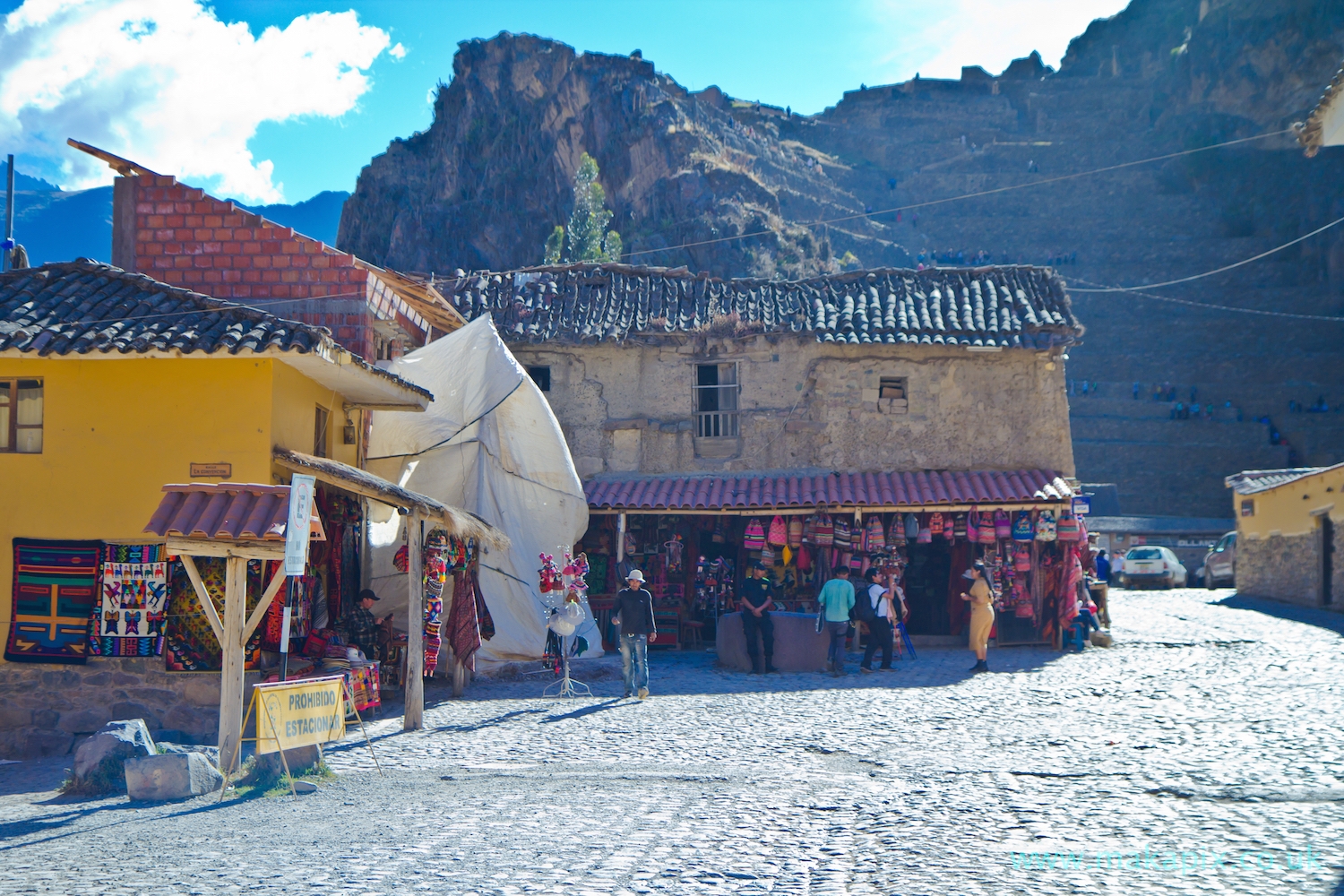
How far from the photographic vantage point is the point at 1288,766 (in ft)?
28.8

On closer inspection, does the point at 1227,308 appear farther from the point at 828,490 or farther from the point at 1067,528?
the point at 828,490

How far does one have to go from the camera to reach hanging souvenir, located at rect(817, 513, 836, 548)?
19031 mm

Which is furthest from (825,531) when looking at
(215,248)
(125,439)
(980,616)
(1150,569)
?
(1150,569)

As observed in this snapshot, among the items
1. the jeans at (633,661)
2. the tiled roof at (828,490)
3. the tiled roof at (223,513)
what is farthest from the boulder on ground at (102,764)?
the tiled roof at (828,490)

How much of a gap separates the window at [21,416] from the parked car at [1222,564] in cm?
2802

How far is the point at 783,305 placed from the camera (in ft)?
69.5

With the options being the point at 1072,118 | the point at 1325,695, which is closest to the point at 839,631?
the point at 1325,695

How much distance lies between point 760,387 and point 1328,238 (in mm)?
44799

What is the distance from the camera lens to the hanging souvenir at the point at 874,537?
61.8ft

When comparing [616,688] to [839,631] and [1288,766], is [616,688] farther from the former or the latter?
[1288,766]

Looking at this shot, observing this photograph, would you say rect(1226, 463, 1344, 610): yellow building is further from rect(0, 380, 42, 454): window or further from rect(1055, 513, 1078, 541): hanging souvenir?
rect(0, 380, 42, 454): window

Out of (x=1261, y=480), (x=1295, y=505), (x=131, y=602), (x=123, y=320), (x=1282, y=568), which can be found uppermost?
(x=123, y=320)

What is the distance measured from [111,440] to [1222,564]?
2804 centimetres

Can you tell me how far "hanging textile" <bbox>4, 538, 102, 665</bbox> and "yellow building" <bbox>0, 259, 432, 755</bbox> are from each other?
0.8 inches
